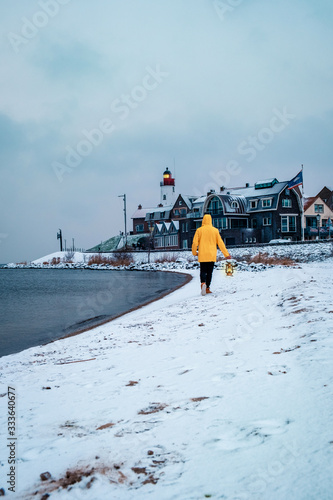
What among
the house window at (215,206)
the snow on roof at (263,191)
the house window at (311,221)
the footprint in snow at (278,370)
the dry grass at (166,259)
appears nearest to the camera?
the footprint in snow at (278,370)

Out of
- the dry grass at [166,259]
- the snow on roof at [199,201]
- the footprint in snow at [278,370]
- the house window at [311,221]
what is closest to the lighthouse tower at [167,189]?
the snow on roof at [199,201]

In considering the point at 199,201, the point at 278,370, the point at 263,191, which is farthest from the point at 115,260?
the point at 278,370

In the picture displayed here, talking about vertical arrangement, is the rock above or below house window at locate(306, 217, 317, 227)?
below

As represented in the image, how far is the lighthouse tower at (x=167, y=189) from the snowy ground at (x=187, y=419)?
274 feet

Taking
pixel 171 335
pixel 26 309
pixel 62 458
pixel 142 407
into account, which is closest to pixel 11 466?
pixel 62 458

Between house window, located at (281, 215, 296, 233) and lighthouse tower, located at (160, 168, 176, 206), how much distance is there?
120ft

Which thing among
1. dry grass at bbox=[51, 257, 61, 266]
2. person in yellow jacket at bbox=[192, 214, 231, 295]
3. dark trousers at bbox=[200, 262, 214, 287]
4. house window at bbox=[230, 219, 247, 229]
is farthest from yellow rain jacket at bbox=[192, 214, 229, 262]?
dry grass at bbox=[51, 257, 61, 266]

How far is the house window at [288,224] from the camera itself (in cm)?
5512

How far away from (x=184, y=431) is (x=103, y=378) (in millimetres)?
1751

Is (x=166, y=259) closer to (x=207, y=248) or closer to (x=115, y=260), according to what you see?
(x=115, y=260)

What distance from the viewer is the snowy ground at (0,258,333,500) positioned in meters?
1.92

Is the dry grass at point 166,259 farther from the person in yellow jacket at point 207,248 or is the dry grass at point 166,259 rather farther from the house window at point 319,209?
the person in yellow jacket at point 207,248

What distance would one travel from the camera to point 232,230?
186ft

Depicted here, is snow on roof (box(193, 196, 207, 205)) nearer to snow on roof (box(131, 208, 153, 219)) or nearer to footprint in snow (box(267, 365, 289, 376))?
snow on roof (box(131, 208, 153, 219))
